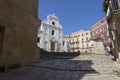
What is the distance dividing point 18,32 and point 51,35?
2431 centimetres

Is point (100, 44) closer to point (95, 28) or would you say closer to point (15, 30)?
point (15, 30)

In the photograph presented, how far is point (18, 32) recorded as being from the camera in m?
6.92

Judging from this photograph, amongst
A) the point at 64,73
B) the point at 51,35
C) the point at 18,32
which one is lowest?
the point at 64,73

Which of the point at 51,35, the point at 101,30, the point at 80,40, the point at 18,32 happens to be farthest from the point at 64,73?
the point at 80,40

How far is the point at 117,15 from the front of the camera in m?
7.43

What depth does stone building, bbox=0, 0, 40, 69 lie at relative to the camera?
5.85 metres

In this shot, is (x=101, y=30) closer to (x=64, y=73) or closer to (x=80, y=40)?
(x=80, y=40)

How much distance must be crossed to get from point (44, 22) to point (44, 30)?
2.11m

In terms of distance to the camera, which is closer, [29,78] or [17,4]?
[29,78]

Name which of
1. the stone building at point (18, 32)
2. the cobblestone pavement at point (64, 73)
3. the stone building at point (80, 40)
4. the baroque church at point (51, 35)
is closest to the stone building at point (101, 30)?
the stone building at point (80, 40)

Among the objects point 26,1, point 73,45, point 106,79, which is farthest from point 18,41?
point 73,45

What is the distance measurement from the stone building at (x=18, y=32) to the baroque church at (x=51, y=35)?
20070 millimetres

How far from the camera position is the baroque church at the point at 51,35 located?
29075mm

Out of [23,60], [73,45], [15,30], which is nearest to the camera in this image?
[15,30]
